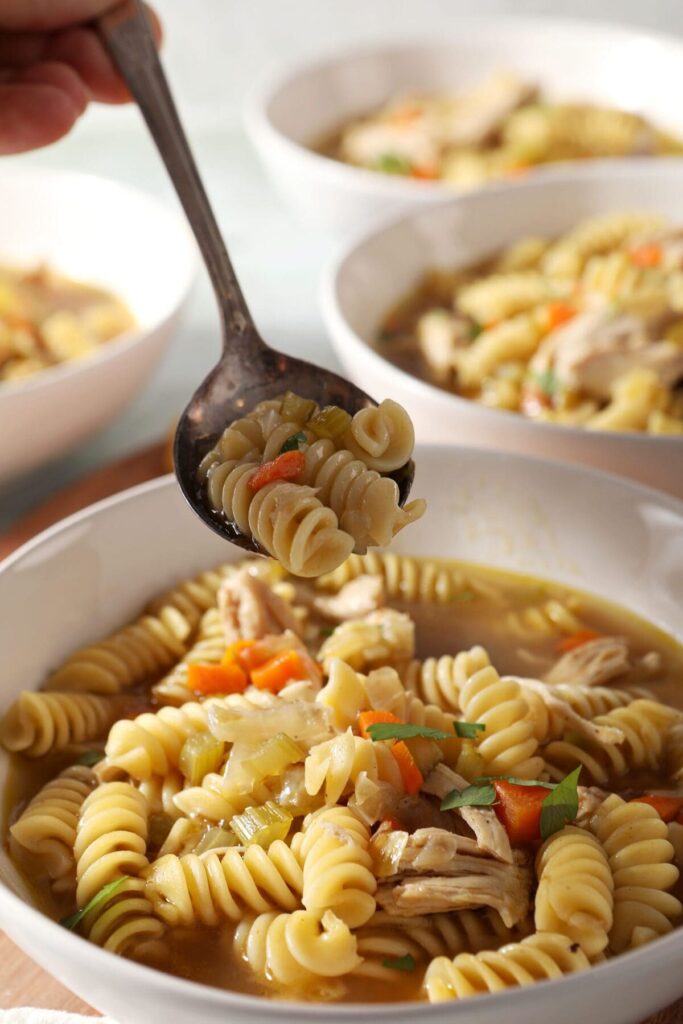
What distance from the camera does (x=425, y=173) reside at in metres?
5.70

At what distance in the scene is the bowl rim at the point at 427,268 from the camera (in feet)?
11.0

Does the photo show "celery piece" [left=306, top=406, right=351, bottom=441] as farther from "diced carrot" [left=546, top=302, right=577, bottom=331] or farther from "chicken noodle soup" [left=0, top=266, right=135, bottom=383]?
"chicken noodle soup" [left=0, top=266, right=135, bottom=383]

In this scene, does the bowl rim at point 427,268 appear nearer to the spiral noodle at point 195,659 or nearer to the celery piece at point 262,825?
the spiral noodle at point 195,659

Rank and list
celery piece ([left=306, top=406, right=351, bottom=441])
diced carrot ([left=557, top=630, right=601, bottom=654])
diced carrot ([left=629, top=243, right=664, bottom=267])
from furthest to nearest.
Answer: diced carrot ([left=629, top=243, right=664, bottom=267]) → diced carrot ([left=557, top=630, right=601, bottom=654]) → celery piece ([left=306, top=406, right=351, bottom=441])

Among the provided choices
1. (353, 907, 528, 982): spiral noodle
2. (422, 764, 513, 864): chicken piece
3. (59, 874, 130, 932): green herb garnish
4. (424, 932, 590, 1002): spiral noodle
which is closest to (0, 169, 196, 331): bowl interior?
(422, 764, 513, 864): chicken piece

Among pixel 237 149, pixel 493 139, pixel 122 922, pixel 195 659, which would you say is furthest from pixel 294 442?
pixel 237 149

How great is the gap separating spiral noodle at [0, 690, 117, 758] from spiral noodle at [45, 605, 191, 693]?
0.27 ft

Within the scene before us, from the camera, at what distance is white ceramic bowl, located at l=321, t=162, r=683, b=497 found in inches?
132

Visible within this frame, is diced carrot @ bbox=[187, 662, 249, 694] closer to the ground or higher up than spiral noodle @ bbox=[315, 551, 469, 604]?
higher up

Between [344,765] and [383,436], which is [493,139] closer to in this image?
[383,436]

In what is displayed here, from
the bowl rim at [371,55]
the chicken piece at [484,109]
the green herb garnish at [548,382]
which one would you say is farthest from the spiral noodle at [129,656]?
the chicken piece at [484,109]

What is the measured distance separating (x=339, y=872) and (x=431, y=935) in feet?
0.66

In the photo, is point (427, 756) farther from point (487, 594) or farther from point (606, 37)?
point (606, 37)

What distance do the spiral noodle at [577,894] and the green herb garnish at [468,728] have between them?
0.34m
